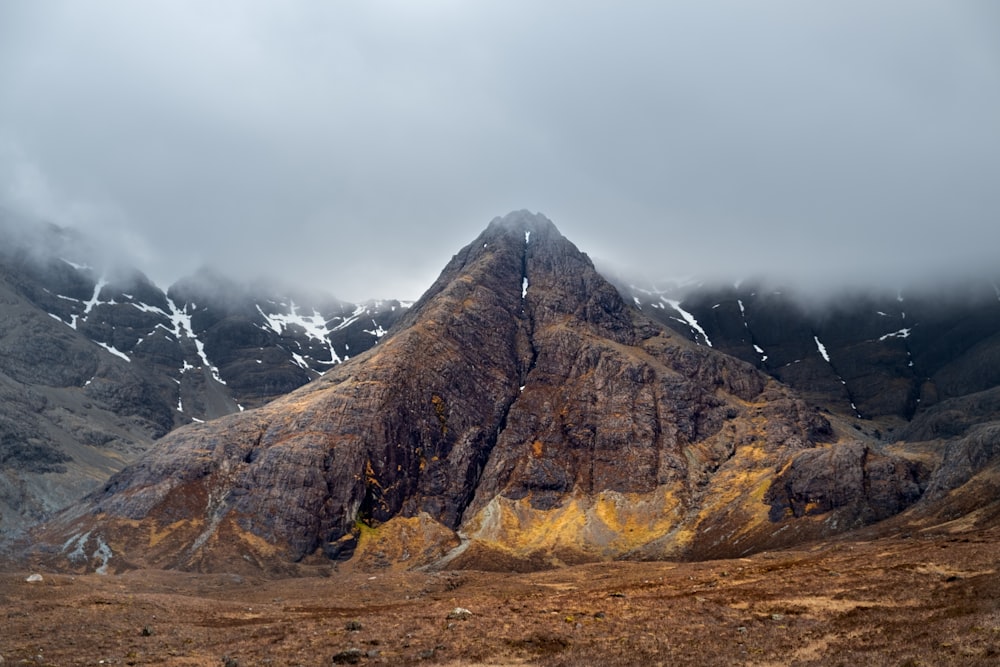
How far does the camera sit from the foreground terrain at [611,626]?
36.0 meters

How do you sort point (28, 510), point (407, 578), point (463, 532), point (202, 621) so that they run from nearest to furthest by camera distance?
point (202, 621), point (407, 578), point (463, 532), point (28, 510)

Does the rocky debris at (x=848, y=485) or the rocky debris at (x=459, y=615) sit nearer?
the rocky debris at (x=459, y=615)

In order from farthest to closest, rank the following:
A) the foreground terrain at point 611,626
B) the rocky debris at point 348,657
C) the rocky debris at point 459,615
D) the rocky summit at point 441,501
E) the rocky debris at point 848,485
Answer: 1. the rocky summit at point 441,501
2. the rocky debris at point 848,485
3. the rocky debris at point 459,615
4. the rocky debris at point 348,657
5. the foreground terrain at point 611,626

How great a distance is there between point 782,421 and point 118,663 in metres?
192

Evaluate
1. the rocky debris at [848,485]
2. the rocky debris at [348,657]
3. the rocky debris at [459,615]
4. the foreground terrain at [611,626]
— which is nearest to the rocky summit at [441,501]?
the rocky debris at [848,485]

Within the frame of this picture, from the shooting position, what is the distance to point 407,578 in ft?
405

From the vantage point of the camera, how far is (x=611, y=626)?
47156 millimetres

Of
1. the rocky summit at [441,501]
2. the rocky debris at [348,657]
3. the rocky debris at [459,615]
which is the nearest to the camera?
the rocky debris at [348,657]

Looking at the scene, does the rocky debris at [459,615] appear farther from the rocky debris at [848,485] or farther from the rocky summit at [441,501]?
the rocky debris at [848,485]

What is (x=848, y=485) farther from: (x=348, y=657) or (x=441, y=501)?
(x=348, y=657)

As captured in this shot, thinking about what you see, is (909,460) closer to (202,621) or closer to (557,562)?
(557,562)

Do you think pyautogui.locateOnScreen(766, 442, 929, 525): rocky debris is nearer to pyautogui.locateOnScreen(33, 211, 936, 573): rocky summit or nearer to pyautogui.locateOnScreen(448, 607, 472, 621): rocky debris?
pyautogui.locateOnScreen(33, 211, 936, 573): rocky summit

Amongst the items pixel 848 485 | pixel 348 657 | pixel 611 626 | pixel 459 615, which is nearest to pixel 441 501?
pixel 848 485

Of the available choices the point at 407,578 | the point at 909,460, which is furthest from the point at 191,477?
the point at 909,460
